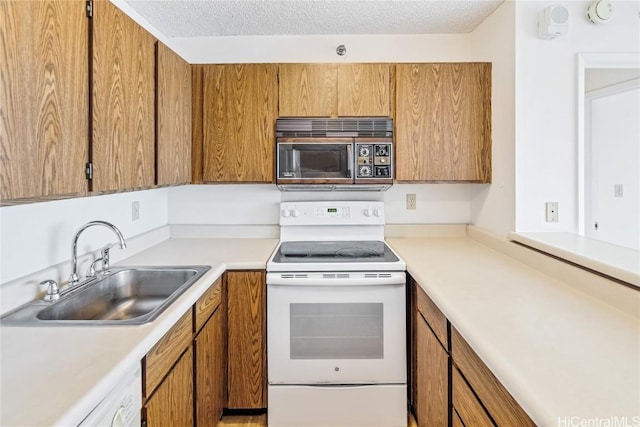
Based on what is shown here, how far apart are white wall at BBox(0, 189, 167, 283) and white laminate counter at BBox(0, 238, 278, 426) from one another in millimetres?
305

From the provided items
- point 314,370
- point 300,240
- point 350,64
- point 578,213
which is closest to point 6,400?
point 314,370

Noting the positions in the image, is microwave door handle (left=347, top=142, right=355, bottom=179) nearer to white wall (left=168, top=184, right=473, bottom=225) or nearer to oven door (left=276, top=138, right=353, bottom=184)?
oven door (left=276, top=138, right=353, bottom=184)

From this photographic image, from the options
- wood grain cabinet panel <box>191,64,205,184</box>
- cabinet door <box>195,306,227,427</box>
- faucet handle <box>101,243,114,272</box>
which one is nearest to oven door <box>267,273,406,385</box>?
cabinet door <box>195,306,227,427</box>

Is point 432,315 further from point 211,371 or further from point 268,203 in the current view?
point 268,203

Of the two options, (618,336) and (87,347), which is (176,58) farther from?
(618,336)

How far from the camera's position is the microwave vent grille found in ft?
7.57

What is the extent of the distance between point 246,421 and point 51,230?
139 cm

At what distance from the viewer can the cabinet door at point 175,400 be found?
47.4 inches

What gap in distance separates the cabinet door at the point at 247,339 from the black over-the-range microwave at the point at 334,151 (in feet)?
2.16

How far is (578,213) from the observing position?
2037 millimetres

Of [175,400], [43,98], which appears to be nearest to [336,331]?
[175,400]

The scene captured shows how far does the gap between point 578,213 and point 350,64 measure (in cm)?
153

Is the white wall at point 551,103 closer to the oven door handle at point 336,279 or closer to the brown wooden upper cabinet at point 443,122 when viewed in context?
the brown wooden upper cabinet at point 443,122

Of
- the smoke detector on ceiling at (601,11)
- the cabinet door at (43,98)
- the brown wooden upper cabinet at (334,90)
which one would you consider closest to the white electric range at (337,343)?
the brown wooden upper cabinet at (334,90)
